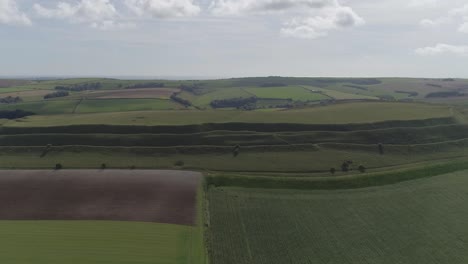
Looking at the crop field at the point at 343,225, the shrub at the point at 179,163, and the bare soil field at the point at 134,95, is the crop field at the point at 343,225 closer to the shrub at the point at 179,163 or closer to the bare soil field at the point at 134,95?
the shrub at the point at 179,163

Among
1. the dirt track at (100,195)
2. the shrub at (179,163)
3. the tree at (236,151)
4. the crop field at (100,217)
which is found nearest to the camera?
the crop field at (100,217)

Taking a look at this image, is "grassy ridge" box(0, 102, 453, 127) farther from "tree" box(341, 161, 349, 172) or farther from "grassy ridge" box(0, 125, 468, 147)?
"tree" box(341, 161, 349, 172)

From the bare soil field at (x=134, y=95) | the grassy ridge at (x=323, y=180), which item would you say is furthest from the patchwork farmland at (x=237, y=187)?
the bare soil field at (x=134, y=95)

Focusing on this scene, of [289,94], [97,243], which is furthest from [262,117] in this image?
[289,94]

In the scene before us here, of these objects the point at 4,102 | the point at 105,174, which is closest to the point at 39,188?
the point at 105,174

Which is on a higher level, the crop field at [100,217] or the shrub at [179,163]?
the shrub at [179,163]
